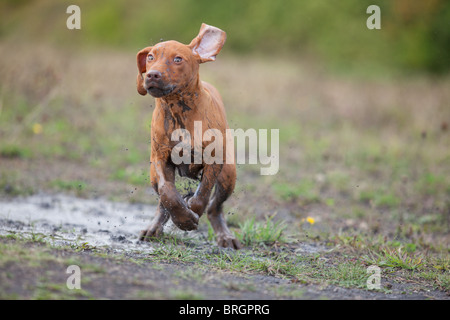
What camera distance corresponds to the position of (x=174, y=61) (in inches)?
168

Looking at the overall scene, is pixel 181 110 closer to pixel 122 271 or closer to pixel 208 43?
pixel 208 43

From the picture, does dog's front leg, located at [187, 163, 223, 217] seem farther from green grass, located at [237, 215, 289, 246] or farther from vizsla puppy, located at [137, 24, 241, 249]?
green grass, located at [237, 215, 289, 246]

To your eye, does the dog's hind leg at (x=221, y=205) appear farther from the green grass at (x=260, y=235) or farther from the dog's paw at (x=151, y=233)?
the dog's paw at (x=151, y=233)

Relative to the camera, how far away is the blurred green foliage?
1778 cm

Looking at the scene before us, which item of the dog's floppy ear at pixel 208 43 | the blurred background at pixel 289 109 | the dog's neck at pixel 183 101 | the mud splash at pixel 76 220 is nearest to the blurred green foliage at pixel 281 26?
the blurred background at pixel 289 109

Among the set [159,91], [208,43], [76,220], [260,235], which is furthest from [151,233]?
[208,43]

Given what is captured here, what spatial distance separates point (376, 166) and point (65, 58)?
7.26m

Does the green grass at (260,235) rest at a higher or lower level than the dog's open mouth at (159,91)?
lower

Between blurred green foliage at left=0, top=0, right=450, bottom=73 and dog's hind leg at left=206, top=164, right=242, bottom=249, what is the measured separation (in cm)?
1312

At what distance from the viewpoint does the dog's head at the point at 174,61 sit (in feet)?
13.6

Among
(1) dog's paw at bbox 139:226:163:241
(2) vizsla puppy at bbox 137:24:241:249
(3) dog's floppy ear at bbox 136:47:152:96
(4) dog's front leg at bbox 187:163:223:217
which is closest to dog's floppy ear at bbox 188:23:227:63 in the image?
(2) vizsla puppy at bbox 137:24:241:249

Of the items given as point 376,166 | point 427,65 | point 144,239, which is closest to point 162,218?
point 144,239

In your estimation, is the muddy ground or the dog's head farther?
the dog's head

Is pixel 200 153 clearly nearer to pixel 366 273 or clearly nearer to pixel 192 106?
pixel 192 106
